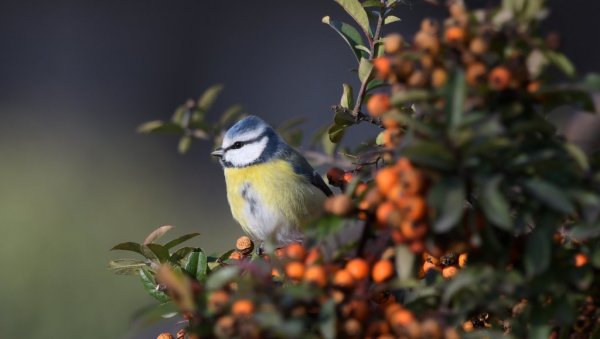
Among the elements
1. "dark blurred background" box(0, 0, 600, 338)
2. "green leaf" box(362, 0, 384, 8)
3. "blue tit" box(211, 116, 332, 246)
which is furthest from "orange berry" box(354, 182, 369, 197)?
"dark blurred background" box(0, 0, 600, 338)

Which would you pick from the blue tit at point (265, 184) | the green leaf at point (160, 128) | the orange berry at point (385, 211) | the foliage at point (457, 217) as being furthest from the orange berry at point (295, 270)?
the blue tit at point (265, 184)

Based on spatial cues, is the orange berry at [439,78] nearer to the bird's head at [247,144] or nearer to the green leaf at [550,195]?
the green leaf at [550,195]

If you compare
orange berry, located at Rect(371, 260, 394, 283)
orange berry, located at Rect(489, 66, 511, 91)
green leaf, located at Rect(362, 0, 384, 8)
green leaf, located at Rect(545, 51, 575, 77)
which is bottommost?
orange berry, located at Rect(371, 260, 394, 283)

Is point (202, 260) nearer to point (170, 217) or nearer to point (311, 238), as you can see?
point (311, 238)

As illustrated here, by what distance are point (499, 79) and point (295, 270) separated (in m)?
0.29

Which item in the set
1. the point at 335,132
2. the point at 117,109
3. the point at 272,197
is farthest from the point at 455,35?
the point at 117,109

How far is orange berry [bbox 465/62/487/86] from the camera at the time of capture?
836 mm

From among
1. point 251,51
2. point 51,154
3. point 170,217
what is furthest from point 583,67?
point 51,154

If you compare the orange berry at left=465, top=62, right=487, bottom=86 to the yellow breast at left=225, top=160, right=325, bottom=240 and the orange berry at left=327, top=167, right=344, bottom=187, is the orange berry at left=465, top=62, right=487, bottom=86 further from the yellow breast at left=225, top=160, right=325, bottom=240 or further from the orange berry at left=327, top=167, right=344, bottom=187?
the yellow breast at left=225, top=160, right=325, bottom=240

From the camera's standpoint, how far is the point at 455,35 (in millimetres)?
853

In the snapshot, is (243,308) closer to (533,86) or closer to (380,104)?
(380,104)

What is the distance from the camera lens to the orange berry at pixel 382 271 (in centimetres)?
88

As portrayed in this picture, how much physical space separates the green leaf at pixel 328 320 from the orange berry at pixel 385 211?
0.10 metres

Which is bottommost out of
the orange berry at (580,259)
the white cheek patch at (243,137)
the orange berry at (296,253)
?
the white cheek patch at (243,137)
